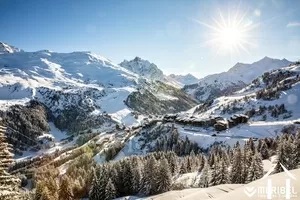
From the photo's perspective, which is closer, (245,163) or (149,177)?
(245,163)

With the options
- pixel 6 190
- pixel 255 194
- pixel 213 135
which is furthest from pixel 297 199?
pixel 213 135

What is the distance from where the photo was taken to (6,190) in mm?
20062

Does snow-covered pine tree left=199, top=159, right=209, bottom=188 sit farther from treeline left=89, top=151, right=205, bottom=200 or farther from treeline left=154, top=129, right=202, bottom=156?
treeline left=154, top=129, right=202, bottom=156

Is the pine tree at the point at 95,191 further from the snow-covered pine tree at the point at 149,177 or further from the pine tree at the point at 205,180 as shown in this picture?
the pine tree at the point at 205,180

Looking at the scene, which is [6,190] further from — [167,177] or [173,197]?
[167,177]

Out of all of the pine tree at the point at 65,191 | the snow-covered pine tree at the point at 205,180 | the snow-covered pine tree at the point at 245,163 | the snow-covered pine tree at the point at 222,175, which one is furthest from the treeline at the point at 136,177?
the snow-covered pine tree at the point at 245,163

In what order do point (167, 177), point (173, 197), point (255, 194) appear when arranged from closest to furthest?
1. point (255, 194)
2. point (173, 197)
3. point (167, 177)

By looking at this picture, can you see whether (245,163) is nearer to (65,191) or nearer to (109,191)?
(109,191)

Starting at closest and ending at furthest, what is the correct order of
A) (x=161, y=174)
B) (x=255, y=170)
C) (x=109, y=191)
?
(x=255, y=170) < (x=109, y=191) < (x=161, y=174)

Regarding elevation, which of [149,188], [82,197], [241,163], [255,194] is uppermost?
[255,194]

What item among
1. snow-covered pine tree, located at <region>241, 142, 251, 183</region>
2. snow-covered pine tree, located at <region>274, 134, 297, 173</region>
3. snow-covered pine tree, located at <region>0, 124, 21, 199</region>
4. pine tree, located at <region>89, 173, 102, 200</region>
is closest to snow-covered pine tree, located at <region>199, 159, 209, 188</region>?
snow-covered pine tree, located at <region>241, 142, 251, 183</region>

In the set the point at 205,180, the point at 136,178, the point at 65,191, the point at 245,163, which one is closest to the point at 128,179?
the point at 136,178

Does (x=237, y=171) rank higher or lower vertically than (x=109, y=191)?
higher

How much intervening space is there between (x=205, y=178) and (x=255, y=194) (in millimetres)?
56239
